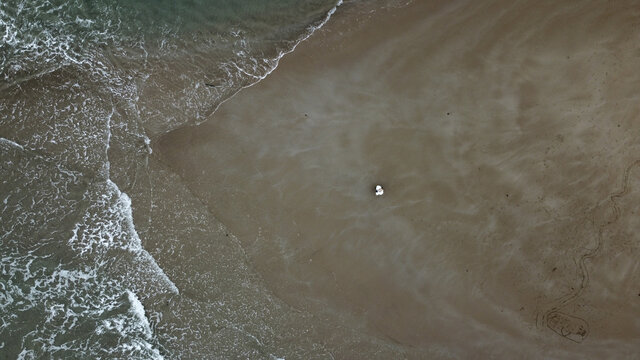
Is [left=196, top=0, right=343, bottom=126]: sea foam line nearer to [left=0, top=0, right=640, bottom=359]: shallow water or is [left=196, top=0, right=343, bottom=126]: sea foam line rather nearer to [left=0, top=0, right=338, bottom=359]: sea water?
[left=0, top=0, right=338, bottom=359]: sea water

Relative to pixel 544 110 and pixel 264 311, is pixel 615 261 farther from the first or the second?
pixel 264 311

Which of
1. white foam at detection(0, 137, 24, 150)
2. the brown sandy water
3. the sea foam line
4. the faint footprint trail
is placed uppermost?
white foam at detection(0, 137, 24, 150)

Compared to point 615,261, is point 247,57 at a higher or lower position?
higher

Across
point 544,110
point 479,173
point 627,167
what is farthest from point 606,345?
point 544,110

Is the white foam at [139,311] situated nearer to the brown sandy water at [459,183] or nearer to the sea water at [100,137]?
the sea water at [100,137]

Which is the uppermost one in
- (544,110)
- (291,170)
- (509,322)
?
(291,170)

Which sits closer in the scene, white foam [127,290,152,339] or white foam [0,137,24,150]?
white foam [127,290,152,339]

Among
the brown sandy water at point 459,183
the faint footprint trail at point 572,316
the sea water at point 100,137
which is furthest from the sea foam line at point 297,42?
the faint footprint trail at point 572,316

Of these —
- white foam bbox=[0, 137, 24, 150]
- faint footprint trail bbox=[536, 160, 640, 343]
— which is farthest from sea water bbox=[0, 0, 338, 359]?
faint footprint trail bbox=[536, 160, 640, 343]

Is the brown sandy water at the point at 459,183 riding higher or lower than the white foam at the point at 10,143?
lower
